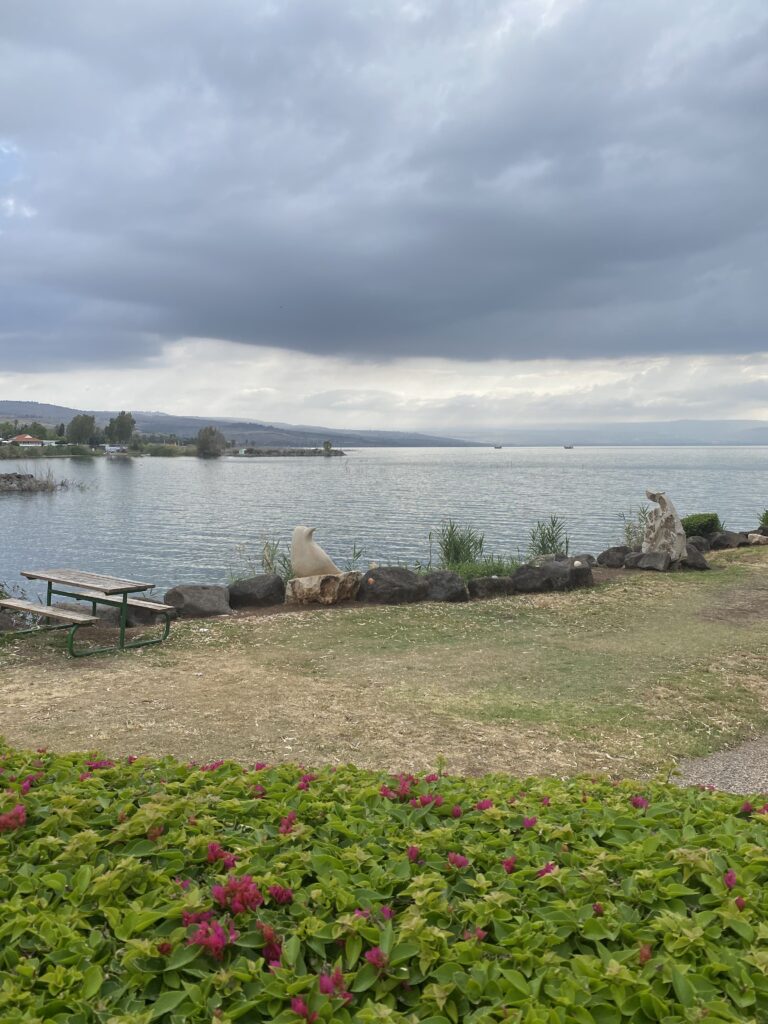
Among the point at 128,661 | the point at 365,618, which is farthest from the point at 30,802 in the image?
the point at 365,618

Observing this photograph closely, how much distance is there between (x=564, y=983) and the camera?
6.11 ft

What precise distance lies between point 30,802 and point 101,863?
65 centimetres

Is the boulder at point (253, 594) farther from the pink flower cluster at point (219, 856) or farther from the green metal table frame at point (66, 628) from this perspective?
the pink flower cluster at point (219, 856)

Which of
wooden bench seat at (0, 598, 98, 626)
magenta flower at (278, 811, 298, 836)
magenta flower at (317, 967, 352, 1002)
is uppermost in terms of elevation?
magenta flower at (317, 967, 352, 1002)

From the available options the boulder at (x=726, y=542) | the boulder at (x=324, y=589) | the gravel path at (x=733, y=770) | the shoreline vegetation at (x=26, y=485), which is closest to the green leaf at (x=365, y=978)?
the gravel path at (x=733, y=770)

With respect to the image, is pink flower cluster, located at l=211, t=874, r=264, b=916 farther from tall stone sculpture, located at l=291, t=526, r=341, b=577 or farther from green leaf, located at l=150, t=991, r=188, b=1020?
tall stone sculpture, located at l=291, t=526, r=341, b=577

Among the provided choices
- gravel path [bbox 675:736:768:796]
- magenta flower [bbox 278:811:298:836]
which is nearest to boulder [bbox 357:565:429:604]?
gravel path [bbox 675:736:768:796]

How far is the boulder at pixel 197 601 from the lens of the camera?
1066cm

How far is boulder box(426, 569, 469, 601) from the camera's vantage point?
454 inches

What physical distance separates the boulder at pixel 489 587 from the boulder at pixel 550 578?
0.71 ft

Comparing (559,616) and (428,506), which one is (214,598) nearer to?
(559,616)

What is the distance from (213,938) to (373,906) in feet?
1.55

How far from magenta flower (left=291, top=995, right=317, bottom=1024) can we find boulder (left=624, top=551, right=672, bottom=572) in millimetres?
13769

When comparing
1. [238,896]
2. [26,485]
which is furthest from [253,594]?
[26,485]
